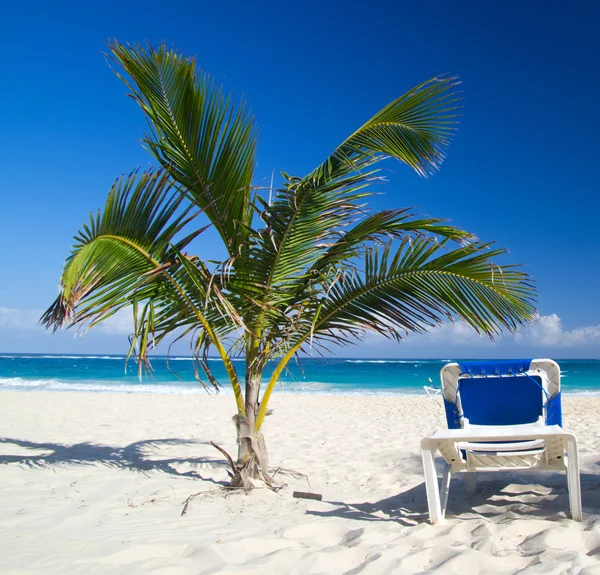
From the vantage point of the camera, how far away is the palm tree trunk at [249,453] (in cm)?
410

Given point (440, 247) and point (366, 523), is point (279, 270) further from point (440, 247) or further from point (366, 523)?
point (366, 523)

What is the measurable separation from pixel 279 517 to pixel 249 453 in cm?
79

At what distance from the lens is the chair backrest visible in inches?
142

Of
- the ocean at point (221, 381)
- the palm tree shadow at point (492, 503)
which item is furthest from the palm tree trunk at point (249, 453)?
the ocean at point (221, 381)

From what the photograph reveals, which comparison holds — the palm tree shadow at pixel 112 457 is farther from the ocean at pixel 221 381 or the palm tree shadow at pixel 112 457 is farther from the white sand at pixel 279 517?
the ocean at pixel 221 381

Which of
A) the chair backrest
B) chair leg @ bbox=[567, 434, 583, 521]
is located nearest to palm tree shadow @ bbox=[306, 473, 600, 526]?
chair leg @ bbox=[567, 434, 583, 521]

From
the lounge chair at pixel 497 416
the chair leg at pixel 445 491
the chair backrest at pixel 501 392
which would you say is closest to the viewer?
the lounge chair at pixel 497 416

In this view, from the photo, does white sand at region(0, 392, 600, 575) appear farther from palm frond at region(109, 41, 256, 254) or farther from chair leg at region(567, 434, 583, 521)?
palm frond at region(109, 41, 256, 254)

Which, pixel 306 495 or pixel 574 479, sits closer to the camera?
pixel 574 479

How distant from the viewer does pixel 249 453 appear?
13.5 feet

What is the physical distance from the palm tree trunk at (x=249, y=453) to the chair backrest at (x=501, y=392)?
1.50 m

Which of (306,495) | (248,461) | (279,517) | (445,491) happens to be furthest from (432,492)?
(248,461)

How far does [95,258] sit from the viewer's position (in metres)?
3.97

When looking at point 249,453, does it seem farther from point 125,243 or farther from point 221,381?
point 221,381
